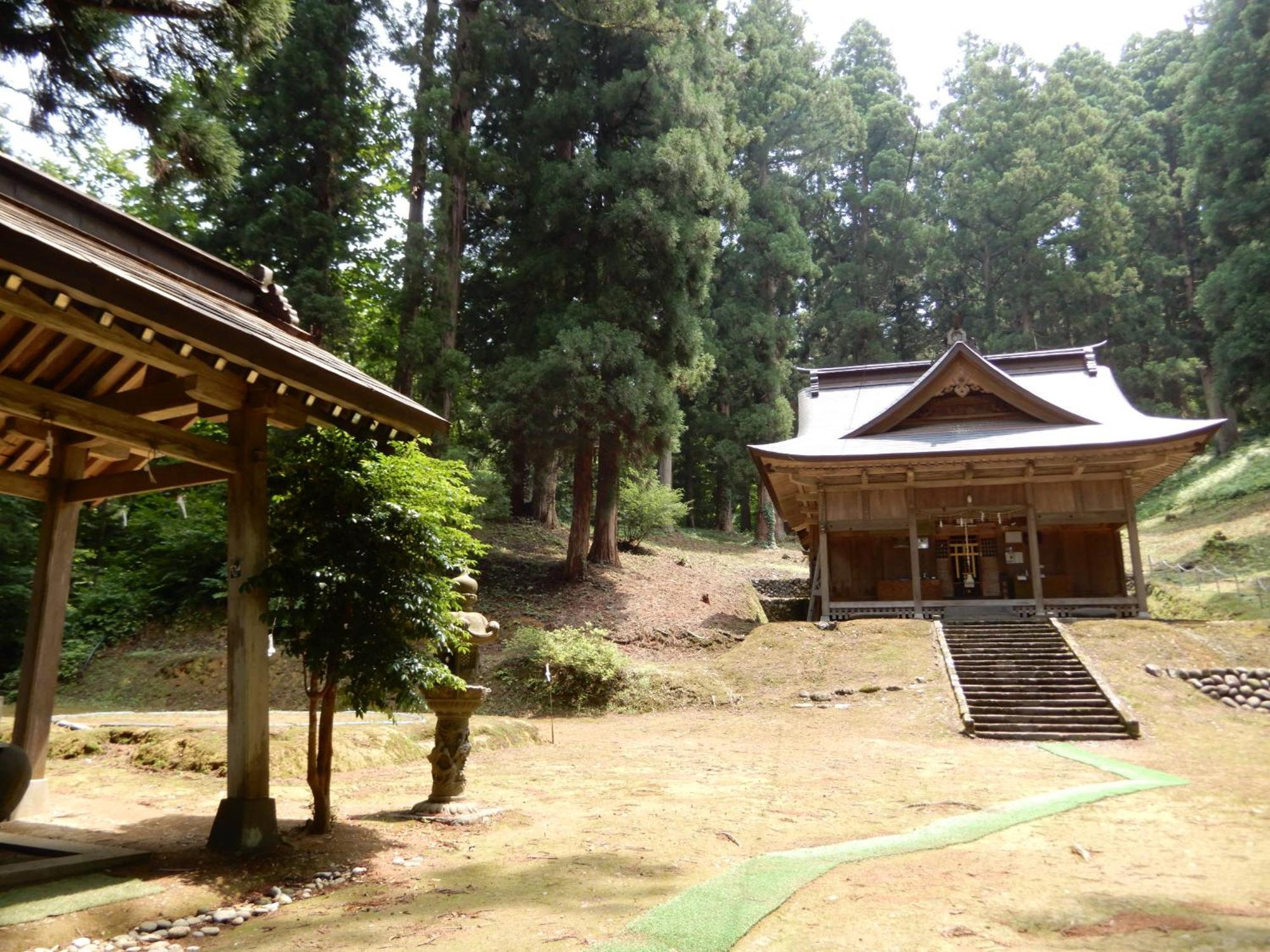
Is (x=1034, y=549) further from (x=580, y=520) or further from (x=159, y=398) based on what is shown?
(x=159, y=398)

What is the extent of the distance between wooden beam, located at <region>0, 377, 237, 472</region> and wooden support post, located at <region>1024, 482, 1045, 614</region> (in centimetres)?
1728

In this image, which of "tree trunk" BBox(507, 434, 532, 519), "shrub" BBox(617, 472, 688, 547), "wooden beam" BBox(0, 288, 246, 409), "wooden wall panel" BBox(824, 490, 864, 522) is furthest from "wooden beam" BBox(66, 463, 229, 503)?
"tree trunk" BBox(507, 434, 532, 519)

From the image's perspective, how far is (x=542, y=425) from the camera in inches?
761

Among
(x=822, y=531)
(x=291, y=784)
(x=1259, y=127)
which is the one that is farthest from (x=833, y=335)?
(x=291, y=784)

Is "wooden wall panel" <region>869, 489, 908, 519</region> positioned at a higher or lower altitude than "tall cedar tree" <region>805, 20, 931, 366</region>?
lower

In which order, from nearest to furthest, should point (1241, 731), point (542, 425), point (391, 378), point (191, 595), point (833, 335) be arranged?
point (1241, 731)
point (191, 595)
point (542, 425)
point (391, 378)
point (833, 335)

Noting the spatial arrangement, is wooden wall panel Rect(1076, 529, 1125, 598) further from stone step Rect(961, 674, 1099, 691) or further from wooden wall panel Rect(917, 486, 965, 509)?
stone step Rect(961, 674, 1099, 691)

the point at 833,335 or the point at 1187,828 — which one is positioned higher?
the point at 833,335

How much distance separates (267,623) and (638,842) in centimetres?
317

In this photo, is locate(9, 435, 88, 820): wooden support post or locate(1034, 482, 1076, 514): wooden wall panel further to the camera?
locate(1034, 482, 1076, 514): wooden wall panel

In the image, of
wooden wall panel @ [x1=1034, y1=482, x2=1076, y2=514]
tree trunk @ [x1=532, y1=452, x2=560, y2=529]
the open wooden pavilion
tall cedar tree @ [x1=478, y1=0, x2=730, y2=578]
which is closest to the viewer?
the open wooden pavilion

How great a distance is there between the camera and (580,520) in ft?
70.9

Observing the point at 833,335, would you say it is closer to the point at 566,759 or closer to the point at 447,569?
the point at 566,759

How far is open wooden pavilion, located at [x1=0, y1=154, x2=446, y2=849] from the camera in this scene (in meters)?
4.87
